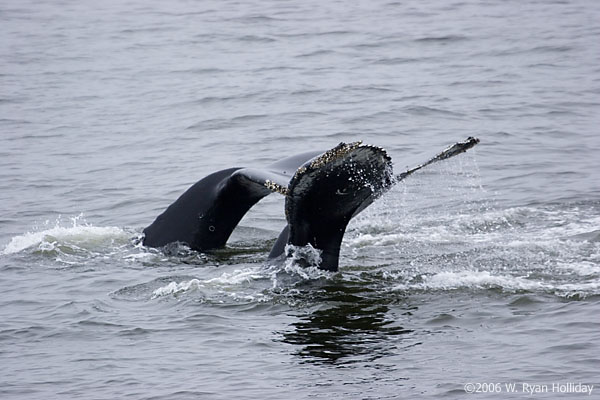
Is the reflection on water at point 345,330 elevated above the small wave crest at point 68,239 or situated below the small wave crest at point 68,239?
below

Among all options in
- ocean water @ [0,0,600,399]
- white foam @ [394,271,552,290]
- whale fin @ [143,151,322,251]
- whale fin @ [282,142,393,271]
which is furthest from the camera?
whale fin @ [143,151,322,251]

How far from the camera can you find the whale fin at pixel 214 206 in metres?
8.18

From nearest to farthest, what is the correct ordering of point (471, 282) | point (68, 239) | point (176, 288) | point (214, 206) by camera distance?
point (471, 282), point (176, 288), point (214, 206), point (68, 239)

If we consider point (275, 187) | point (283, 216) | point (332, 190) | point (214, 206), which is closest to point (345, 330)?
point (332, 190)

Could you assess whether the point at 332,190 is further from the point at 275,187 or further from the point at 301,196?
the point at 275,187

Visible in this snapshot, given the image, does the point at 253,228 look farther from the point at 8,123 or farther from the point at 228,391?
the point at 8,123

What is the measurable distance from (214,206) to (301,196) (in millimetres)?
1690

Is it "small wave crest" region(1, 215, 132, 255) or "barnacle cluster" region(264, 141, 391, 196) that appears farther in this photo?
"small wave crest" region(1, 215, 132, 255)

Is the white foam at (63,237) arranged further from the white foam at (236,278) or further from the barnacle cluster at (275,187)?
the barnacle cluster at (275,187)

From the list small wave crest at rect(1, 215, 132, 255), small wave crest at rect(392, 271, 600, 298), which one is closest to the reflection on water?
small wave crest at rect(392, 271, 600, 298)

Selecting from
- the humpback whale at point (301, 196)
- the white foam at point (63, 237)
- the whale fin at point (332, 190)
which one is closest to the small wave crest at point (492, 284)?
the humpback whale at point (301, 196)

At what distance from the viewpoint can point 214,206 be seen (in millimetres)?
8859

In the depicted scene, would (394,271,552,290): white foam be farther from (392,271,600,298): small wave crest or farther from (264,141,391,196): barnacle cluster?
(264,141,391,196): barnacle cluster

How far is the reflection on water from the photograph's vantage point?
684 cm
